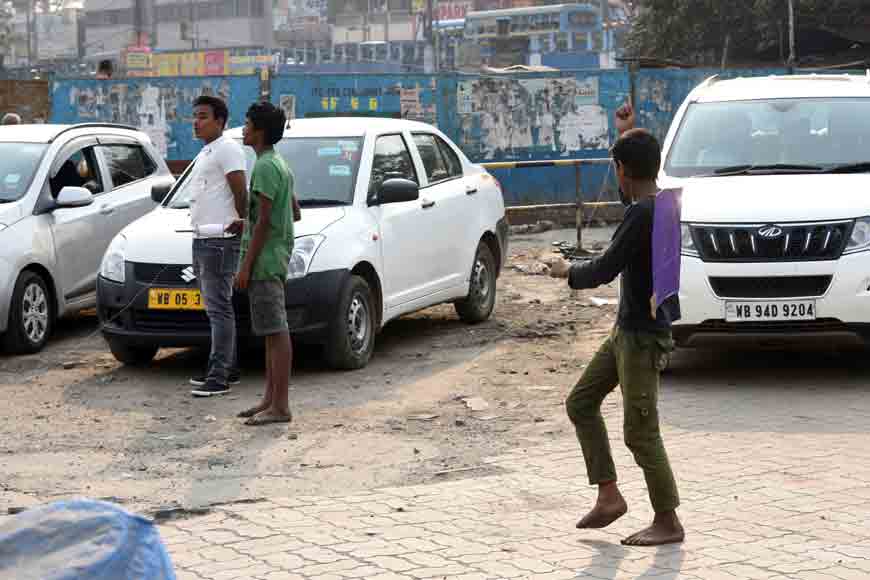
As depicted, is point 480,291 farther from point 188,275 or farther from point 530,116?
point 530,116

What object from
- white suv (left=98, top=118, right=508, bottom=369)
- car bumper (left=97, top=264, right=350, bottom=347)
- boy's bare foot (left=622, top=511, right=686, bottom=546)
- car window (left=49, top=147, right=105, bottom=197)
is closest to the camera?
boy's bare foot (left=622, top=511, right=686, bottom=546)

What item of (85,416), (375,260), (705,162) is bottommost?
(85,416)

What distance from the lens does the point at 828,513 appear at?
20.0ft

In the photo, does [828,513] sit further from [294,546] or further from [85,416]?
[85,416]

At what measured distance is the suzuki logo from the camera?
947cm

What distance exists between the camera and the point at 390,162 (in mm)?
10742

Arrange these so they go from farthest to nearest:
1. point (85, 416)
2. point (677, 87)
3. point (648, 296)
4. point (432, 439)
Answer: point (677, 87) < point (85, 416) < point (432, 439) < point (648, 296)

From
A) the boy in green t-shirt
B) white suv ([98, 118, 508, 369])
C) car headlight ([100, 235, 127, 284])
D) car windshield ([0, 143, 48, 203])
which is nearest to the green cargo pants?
the boy in green t-shirt

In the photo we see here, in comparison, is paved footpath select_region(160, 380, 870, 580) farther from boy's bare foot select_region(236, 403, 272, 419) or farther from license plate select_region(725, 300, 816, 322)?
boy's bare foot select_region(236, 403, 272, 419)

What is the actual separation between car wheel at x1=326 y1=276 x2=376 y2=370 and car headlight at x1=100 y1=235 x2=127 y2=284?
151 cm

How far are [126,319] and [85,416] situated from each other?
1.17 m

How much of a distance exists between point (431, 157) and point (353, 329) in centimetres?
218

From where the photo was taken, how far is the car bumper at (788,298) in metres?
8.69

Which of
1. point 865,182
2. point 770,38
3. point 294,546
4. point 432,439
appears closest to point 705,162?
point 865,182
